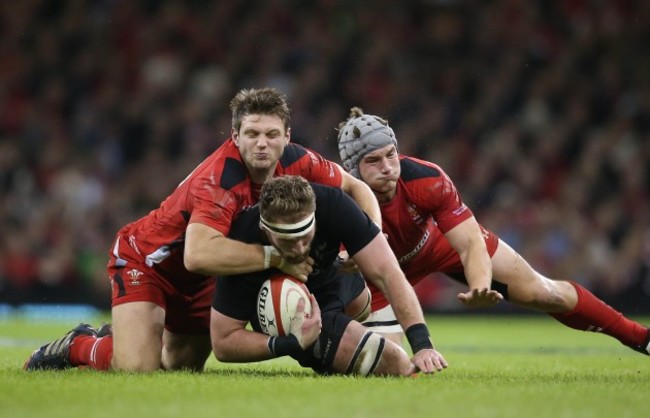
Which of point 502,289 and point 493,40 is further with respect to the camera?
point 493,40

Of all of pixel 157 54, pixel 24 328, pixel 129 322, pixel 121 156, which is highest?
pixel 157 54

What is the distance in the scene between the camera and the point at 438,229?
26.3ft

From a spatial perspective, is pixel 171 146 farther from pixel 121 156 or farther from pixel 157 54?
pixel 157 54

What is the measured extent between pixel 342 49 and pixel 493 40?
2.27 meters

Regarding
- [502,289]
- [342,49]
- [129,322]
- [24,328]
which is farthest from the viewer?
[342,49]

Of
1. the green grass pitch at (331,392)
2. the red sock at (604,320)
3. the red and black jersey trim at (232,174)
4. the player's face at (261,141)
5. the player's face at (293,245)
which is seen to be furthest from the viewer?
the red sock at (604,320)

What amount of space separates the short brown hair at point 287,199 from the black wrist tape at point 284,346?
0.67 metres

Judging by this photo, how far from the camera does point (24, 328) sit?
42.4 feet

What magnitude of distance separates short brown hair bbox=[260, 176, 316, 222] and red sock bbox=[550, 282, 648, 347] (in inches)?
92.7

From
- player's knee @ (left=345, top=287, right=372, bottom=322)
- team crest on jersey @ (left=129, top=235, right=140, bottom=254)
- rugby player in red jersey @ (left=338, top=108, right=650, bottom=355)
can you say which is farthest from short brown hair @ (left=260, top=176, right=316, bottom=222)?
team crest on jersey @ (left=129, top=235, right=140, bottom=254)

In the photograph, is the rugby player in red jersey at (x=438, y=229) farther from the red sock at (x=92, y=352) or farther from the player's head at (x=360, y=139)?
the red sock at (x=92, y=352)

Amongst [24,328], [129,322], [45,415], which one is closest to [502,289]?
[129,322]

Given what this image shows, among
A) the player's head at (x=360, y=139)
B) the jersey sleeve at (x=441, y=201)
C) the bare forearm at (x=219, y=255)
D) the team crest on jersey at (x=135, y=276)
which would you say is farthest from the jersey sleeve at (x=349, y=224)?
the team crest on jersey at (x=135, y=276)

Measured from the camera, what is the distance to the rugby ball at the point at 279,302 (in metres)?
6.43
